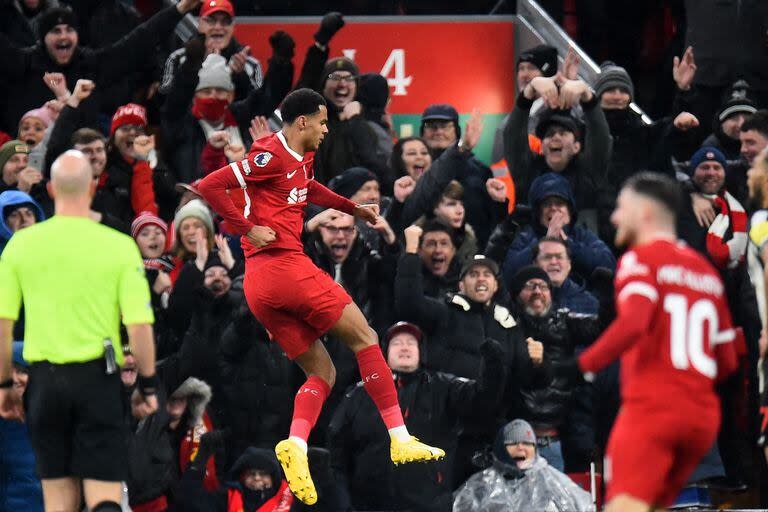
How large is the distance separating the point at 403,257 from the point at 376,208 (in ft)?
3.40

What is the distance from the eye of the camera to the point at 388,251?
1220 centimetres

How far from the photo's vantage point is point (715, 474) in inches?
452

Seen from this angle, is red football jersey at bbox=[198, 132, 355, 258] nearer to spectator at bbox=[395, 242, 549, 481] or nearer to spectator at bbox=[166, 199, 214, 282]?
spectator at bbox=[395, 242, 549, 481]

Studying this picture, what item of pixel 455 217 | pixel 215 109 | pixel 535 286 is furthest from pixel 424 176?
pixel 215 109

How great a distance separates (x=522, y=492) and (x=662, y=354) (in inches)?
142

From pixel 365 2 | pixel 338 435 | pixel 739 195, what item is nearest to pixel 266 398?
pixel 338 435

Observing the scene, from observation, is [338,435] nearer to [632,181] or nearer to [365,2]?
[632,181]

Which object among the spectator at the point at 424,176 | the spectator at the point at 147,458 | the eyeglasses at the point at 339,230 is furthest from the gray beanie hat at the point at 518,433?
the spectator at the point at 147,458

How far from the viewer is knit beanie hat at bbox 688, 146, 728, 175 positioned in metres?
12.8

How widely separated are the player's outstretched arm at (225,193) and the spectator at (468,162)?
2.79m

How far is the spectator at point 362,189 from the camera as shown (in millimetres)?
12258

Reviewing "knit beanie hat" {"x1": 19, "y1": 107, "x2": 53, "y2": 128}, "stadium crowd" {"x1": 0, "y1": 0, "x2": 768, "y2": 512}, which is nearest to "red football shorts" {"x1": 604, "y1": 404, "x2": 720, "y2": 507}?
"stadium crowd" {"x1": 0, "y1": 0, "x2": 768, "y2": 512}

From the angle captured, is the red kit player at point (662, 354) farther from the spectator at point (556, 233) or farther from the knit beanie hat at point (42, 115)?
the knit beanie hat at point (42, 115)

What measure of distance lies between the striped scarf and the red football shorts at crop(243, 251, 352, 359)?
3.36 m
